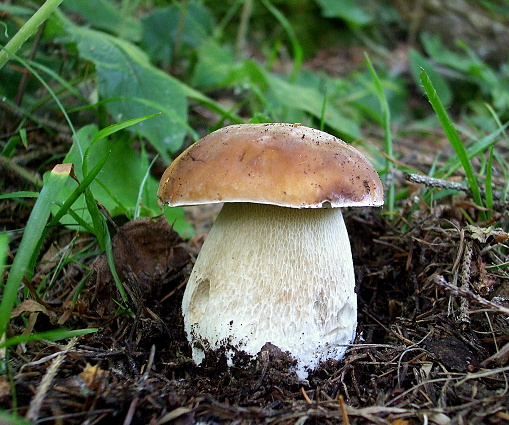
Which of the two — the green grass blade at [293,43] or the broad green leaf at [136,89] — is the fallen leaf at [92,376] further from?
the green grass blade at [293,43]

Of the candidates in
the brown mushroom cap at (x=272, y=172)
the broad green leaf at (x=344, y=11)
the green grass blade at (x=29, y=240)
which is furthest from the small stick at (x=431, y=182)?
the broad green leaf at (x=344, y=11)

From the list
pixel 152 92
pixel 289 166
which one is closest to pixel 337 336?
pixel 289 166

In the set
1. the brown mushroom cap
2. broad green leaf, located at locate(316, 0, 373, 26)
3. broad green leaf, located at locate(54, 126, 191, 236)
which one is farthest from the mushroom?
broad green leaf, located at locate(316, 0, 373, 26)

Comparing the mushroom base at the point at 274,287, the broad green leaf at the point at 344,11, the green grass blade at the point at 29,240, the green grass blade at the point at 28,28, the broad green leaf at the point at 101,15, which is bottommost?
the broad green leaf at the point at 344,11

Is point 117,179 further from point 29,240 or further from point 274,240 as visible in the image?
point 274,240

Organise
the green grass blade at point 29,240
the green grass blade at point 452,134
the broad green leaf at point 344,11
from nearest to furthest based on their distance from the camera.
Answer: the green grass blade at point 29,240, the green grass blade at point 452,134, the broad green leaf at point 344,11

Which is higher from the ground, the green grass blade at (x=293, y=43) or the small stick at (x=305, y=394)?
the green grass blade at (x=293, y=43)

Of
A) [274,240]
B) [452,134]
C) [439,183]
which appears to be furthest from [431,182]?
[274,240]
